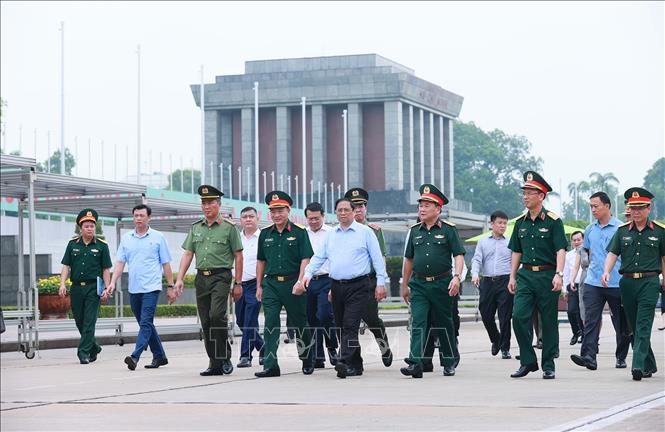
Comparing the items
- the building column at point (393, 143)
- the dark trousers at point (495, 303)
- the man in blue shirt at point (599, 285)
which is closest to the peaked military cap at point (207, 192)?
the man in blue shirt at point (599, 285)

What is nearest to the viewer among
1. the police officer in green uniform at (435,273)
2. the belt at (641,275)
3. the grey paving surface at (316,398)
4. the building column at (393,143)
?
the grey paving surface at (316,398)

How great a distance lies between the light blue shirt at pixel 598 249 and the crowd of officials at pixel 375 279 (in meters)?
0.01

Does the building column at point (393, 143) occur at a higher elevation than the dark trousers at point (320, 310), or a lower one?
higher

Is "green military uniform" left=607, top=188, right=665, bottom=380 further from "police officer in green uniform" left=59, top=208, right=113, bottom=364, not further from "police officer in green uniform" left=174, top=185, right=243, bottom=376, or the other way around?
Answer: "police officer in green uniform" left=59, top=208, right=113, bottom=364

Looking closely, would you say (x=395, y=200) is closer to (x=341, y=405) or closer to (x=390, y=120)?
(x=390, y=120)

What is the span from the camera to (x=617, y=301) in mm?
14852

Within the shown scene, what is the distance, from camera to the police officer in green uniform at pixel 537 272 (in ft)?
43.9

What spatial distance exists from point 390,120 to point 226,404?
288ft

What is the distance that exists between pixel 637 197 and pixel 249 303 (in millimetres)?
5196

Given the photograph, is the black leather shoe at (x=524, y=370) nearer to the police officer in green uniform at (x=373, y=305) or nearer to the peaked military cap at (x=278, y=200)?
the police officer in green uniform at (x=373, y=305)

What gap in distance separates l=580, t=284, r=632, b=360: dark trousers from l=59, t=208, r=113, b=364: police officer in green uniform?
5885 millimetres

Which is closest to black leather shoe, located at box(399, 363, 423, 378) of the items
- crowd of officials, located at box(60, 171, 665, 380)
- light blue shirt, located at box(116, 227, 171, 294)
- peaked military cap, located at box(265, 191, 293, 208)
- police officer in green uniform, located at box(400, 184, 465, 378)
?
crowd of officials, located at box(60, 171, 665, 380)

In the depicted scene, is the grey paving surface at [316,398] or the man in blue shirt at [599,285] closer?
the grey paving surface at [316,398]

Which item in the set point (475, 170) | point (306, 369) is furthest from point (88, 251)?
point (475, 170)
